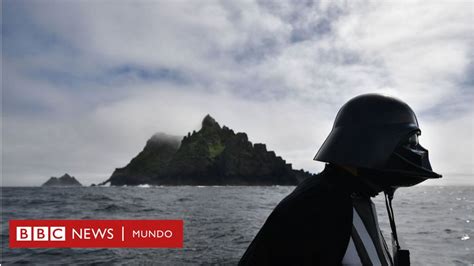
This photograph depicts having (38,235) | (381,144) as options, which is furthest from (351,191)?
(38,235)

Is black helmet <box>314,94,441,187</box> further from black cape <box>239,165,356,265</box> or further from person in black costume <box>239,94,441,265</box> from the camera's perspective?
black cape <box>239,165,356,265</box>

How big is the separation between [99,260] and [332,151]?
1174cm

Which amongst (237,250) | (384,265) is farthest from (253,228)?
(384,265)

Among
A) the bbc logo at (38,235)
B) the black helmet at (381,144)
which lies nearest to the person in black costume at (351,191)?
the black helmet at (381,144)

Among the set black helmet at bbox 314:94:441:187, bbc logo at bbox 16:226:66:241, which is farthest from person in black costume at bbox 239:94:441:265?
bbc logo at bbox 16:226:66:241

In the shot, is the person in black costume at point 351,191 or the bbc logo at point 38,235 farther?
the bbc logo at point 38,235

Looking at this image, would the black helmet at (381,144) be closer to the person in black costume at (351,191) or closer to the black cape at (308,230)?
the person in black costume at (351,191)

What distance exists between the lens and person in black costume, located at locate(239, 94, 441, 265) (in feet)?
6.02

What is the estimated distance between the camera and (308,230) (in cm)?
183

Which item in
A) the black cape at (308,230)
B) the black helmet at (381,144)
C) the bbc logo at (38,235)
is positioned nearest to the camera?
the black cape at (308,230)

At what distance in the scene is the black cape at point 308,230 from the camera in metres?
1.81

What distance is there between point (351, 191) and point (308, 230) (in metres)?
0.39

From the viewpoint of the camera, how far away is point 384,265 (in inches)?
82.7

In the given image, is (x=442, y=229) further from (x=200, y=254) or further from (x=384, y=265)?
(x=384, y=265)
